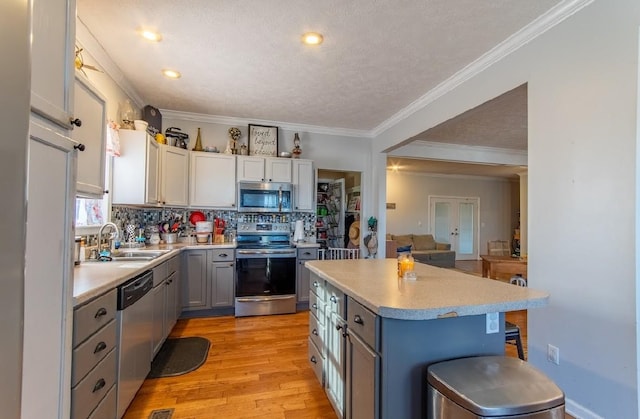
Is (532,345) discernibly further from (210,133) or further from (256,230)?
(210,133)

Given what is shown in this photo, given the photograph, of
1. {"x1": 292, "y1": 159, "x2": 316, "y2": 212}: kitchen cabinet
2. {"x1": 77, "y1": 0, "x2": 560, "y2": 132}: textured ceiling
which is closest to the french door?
{"x1": 292, "y1": 159, "x2": 316, "y2": 212}: kitchen cabinet

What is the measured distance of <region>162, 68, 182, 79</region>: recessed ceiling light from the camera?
2.94 meters

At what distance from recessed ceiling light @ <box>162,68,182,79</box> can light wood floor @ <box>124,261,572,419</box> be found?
263 cm

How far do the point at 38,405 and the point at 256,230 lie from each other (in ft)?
11.0

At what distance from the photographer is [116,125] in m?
2.92

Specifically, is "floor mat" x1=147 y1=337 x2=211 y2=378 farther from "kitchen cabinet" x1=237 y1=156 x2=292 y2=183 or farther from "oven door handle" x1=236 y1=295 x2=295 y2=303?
"kitchen cabinet" x1=237 y1=156 x2=292 y2=183

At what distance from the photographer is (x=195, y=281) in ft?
11.8

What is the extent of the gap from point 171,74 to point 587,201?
352cm

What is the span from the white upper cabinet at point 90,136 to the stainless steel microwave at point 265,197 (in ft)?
7.00

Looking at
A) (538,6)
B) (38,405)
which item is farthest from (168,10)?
(538,6)

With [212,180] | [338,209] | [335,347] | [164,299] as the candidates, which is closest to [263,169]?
[212,180]

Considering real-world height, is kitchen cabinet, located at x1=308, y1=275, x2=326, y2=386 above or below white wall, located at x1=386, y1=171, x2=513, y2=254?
below

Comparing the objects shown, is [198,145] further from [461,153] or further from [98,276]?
[461,153]

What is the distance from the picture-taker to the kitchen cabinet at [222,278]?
12.1 feet
